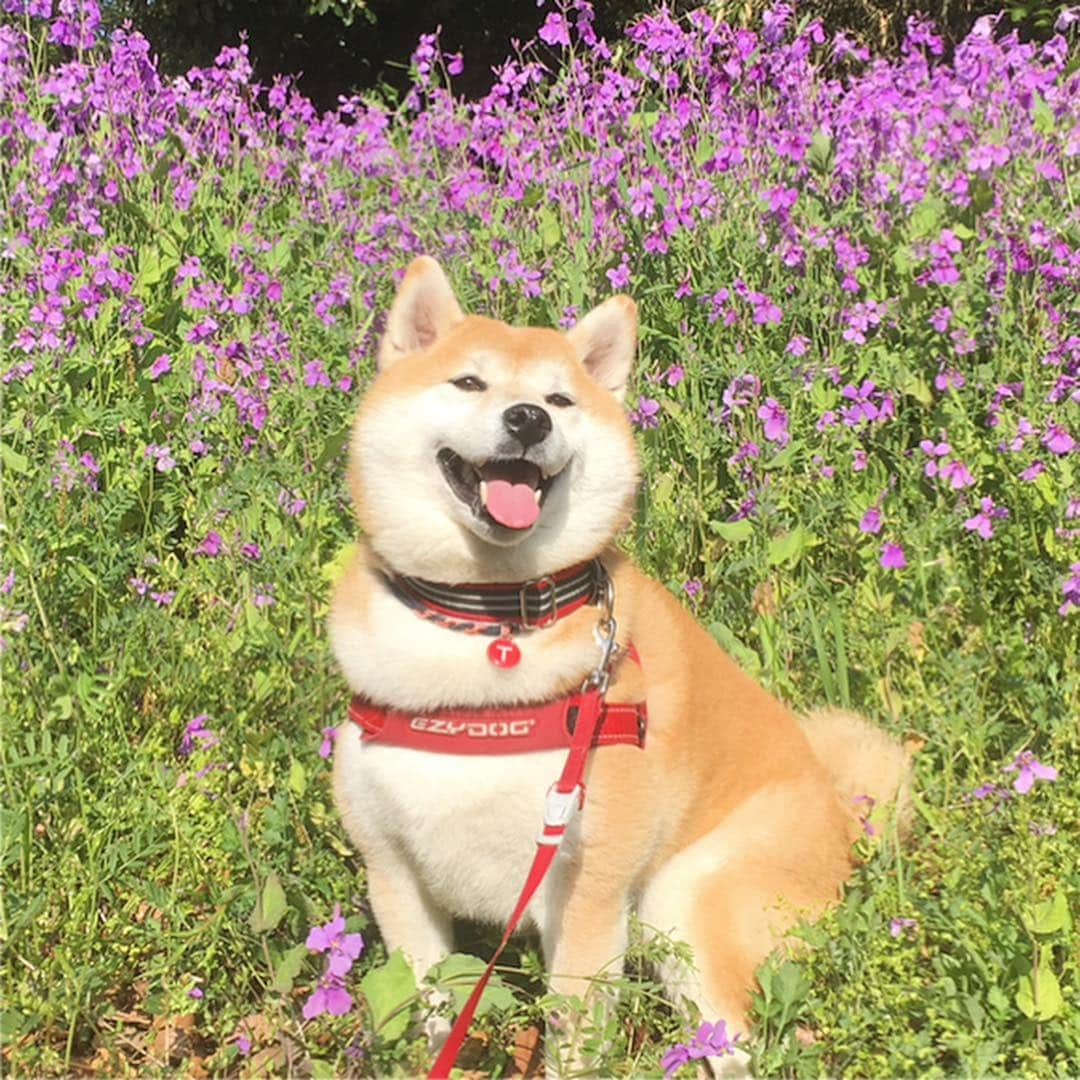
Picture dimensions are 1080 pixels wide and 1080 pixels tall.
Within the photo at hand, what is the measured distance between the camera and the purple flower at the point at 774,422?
3596 millimetres

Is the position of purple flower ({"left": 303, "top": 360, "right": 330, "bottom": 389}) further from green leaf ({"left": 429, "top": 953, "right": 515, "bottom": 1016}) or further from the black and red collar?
green leaf ({"left": 429, "top": 953, "right": 515, "bottom": 1016})

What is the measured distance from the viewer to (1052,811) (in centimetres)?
266

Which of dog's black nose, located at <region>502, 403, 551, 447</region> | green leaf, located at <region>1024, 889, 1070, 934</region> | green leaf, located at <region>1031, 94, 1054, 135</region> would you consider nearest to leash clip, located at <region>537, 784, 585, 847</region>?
dog's black nose, located at <region>502, 403, 551, 447</region>

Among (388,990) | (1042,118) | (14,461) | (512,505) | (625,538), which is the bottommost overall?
(388,990)

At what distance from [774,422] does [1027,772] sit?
5.11 ft

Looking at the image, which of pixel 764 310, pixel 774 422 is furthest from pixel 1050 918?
pixel 764 310

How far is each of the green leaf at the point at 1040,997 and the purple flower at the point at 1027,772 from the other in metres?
0.34

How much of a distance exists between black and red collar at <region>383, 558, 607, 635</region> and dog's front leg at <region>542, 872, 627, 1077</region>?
1.83 ft

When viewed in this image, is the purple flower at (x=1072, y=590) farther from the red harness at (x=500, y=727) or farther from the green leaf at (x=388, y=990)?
the green leaf at (x=388, y=990)

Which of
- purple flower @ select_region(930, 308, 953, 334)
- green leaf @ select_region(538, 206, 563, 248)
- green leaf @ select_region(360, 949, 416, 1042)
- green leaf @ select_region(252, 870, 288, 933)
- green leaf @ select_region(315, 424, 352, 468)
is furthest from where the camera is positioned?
green leaf @ select_region(538, 206, 563, 248)

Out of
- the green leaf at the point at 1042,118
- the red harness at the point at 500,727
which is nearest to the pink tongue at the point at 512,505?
the red harness at the point at 500,727

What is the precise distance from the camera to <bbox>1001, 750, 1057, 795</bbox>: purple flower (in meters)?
2.27

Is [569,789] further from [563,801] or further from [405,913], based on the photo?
[405,913]

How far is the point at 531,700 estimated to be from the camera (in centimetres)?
247
